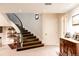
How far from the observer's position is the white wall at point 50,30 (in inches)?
104

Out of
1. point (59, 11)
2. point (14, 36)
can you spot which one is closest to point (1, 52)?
point (14, 36)

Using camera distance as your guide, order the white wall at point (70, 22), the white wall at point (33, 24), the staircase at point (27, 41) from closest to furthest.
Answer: the white wall at point (70, 22) → the white wall at point (33, 24) → the staircase at point (27, 41)

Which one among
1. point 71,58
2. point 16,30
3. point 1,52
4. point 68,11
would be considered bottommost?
point 1,52

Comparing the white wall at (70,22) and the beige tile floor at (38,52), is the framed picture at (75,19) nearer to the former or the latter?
the white wall at (70,22)

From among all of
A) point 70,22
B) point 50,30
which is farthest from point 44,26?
point 70,22

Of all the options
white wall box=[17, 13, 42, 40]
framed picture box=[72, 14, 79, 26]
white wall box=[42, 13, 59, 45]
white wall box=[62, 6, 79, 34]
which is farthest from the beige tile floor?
framed picture box=[72, 14, 79, 26]

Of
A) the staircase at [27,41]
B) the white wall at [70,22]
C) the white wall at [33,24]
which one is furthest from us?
the staircase at [27,41]

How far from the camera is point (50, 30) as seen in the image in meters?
2.67

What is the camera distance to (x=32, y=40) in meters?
2.97

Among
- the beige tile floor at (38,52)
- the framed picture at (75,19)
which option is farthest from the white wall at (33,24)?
the framed picture at (75,19)

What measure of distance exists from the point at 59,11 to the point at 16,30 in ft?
4.27

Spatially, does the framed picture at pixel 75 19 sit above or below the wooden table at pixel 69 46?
above

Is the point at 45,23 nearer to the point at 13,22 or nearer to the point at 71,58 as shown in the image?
the point at 13,22

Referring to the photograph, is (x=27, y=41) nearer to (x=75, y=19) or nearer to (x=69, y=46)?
(x=69, y=46)
